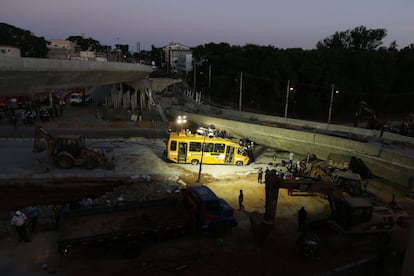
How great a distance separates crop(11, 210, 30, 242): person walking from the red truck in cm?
153

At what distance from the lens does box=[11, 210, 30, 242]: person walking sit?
40.4ft

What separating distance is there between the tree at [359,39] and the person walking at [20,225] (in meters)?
86.1

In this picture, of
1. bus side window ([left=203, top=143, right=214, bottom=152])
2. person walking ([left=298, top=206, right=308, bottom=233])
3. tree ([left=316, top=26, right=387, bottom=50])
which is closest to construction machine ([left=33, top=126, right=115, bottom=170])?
bus side window ([left=203, top=143, right=214, bottom=152])

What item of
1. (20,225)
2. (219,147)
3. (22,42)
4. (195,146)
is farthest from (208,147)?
(22,42)

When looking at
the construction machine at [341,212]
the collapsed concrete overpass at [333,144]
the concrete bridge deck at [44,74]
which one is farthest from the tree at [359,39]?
the construction machine at [341,212]

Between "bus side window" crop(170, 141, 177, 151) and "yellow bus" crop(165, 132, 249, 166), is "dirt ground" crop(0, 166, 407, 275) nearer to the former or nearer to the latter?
"yellow bus" crop(165, 132, 249, 166)

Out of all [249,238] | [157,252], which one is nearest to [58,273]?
[157,252]

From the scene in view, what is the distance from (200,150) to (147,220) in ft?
36.7

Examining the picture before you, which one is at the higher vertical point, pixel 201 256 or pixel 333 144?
pixel 333 144

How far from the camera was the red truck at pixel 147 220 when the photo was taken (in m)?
11.8

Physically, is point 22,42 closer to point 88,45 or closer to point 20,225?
point 88,45

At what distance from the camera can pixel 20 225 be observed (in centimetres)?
1240

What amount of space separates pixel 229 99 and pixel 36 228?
5566 centimetres

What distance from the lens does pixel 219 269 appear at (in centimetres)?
1166
